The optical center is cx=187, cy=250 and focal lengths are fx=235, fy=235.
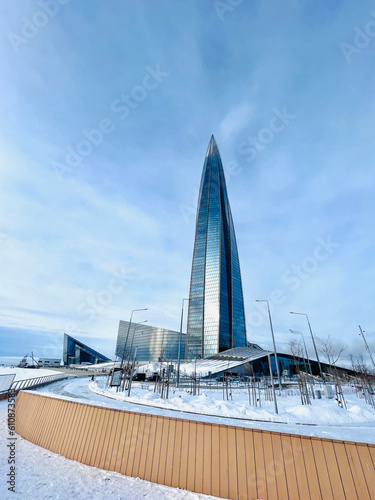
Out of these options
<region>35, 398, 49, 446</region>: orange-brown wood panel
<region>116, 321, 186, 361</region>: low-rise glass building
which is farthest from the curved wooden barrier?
<region>116, 321, 186, 361</region>: low-rise glass building

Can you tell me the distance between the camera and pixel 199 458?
723 centimetres

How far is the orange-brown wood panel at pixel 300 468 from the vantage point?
5961 millimetres

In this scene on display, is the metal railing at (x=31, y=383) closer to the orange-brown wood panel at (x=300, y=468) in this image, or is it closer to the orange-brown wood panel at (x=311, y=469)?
the orange-brown wood panel at (x=300, y=468)

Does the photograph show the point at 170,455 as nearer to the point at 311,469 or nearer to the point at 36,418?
the point at 311,469

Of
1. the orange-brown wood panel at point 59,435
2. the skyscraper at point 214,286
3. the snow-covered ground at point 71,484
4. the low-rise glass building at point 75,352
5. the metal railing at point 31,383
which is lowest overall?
the snow-covered ground at point 71,484

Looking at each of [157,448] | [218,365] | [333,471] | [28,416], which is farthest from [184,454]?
[218,365]

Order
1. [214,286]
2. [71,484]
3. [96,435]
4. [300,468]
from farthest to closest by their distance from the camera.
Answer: [214,286]
[96,435]
[71,484]
[300,468]

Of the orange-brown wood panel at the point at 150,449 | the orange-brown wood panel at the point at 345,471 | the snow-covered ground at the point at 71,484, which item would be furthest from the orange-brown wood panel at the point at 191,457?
the orange-brown wood panel at the point at 345,471

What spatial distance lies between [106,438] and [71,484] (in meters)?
1.47

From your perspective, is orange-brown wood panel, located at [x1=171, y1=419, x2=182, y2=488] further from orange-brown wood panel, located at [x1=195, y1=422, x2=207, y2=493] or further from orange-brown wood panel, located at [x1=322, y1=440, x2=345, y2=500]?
orange-brown wood panel, located at [x1=322, y1=440, x2=345, y2=500]

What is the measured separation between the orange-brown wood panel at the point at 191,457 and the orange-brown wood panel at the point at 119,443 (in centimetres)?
245

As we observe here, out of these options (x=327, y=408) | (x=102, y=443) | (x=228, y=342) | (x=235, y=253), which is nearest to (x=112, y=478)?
(x=102, y=443)

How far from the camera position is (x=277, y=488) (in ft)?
20.2

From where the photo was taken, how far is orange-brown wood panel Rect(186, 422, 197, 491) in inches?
278
